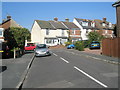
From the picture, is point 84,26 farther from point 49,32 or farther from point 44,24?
point 44,24

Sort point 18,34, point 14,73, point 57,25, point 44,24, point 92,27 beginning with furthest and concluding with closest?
point 92,27 < point 57,25 < point 44,24 < point 18,34 < point 14,73

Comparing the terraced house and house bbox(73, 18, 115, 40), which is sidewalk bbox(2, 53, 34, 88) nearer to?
the terraced house

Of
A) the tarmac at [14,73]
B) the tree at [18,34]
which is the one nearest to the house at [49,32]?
the tree at [18,34]

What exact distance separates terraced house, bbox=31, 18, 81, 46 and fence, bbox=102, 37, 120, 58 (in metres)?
30.8

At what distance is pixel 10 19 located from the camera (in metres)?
44.2

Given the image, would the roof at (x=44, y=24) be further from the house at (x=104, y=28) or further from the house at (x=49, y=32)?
the house at (x=104, y=28)

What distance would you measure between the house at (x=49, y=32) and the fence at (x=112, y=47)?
30848 mm

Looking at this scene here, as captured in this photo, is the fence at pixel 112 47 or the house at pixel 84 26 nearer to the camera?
the fence at pixel 112 47

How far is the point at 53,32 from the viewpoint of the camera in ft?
158

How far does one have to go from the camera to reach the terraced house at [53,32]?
46.7 metres

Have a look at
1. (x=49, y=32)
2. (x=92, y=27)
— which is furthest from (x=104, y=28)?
(x=49, y=32)

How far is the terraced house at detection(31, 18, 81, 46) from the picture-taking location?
46.7 metres

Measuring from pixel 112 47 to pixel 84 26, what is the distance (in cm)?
3924

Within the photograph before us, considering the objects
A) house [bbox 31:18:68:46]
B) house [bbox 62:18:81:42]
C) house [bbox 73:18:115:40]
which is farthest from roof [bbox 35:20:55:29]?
house [bbox 73:18:115:40]
